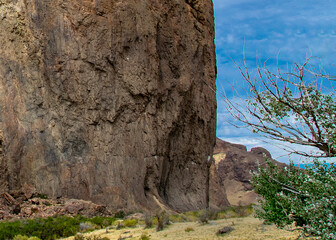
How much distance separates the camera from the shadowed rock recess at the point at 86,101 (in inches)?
1013

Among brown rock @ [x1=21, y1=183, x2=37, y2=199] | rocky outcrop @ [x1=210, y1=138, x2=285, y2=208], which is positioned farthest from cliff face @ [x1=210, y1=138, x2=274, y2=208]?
brown rock @ [x1=21, y1=183, x2=37, y2=199]

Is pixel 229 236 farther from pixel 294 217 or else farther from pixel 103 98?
pixel 103 98

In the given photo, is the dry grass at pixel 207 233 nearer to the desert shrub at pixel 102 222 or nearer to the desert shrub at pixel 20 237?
the desert shrub at pixel 102 222

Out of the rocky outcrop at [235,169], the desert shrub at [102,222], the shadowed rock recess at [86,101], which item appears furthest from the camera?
the rocky outcrop at [235,169]

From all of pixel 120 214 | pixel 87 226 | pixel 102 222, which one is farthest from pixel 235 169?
pixel 87 226

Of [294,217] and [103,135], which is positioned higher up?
[103,135]

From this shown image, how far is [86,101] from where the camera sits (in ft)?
88.2

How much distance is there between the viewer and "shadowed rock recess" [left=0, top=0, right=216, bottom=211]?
2573 centimetres

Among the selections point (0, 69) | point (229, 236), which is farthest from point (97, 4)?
point (229, 236)

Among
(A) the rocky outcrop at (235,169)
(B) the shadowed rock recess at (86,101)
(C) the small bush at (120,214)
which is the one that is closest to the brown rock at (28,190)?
(B) the shadowed rock recess at (86,101)

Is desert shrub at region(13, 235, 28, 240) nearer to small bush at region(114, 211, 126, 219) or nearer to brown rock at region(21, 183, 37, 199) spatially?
small bush at region(114, 211, 126, 219)

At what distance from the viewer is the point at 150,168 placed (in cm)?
2805

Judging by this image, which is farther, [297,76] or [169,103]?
[169,103]

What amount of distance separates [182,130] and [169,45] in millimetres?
6146
